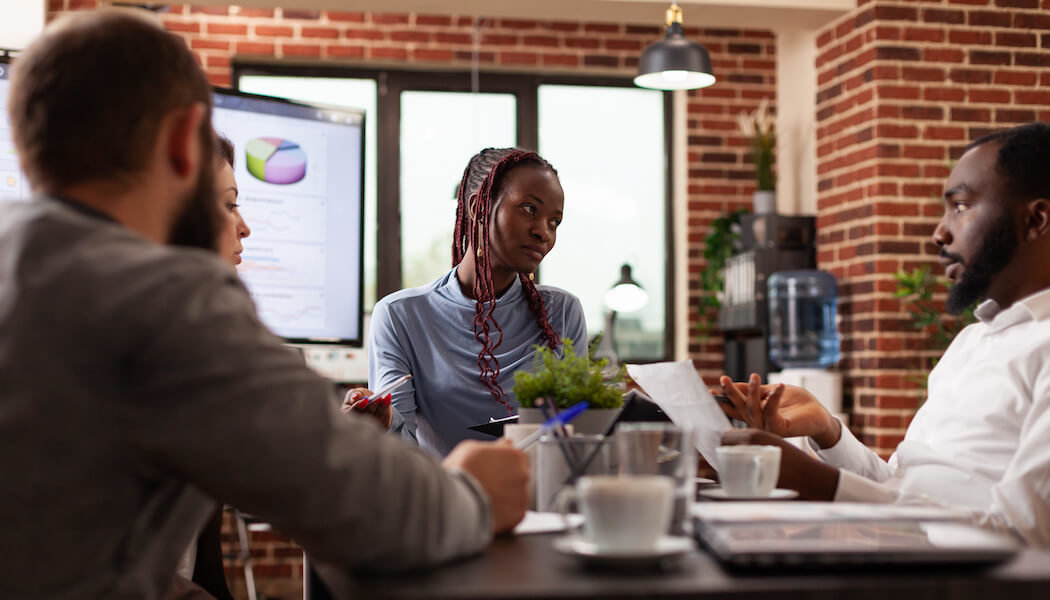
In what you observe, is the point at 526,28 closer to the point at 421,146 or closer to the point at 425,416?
the point at 421,146

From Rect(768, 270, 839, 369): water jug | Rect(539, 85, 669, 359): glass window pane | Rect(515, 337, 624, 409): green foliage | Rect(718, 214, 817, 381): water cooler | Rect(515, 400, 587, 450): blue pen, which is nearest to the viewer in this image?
Rect(515, 400, 587, 450): blue pen

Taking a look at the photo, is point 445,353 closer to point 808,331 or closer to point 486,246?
point 486,246

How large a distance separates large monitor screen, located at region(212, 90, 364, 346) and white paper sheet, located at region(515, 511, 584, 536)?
6.87 ft

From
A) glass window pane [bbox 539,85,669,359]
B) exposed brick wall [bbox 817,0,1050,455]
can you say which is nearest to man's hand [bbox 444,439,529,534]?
exposed brick wall [bbox 817,0,1050,455]

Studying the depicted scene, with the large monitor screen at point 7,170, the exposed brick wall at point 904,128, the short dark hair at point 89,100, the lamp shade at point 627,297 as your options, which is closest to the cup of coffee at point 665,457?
the short dark hair at point 89,100

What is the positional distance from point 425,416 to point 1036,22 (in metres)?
3.56

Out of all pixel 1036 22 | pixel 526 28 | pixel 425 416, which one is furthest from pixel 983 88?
pixel 425 416

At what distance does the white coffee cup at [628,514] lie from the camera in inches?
32.8

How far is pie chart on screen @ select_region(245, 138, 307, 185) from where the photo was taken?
3.10 meters

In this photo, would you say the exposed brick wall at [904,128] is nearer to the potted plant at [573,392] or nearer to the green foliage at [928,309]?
the green foliage at [928,309]

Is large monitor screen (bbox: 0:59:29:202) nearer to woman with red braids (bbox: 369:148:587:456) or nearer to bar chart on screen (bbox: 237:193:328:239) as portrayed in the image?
bar chart on screen (bbox: 237:193:328:239)

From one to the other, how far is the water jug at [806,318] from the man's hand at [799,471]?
310 centimetres

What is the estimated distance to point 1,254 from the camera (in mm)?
791

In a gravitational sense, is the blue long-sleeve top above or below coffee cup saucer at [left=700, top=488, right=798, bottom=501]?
above
